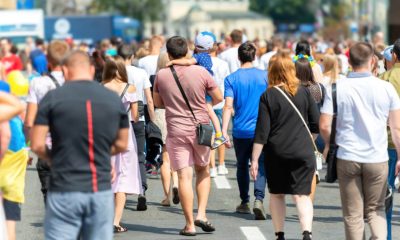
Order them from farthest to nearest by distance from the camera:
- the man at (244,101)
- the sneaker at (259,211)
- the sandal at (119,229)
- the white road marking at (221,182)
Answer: the white road marking at (221,182), the man at (244,101), the sneaker at (259,211), the sandal at (119,229)

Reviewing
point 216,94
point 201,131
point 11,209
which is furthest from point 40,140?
point 216,94

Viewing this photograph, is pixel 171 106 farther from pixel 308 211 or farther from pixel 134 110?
pixel 308 211

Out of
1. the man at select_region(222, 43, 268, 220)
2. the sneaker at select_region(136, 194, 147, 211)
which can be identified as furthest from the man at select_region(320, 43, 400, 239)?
the sneaker at select_region(136, 194, 147, 211)

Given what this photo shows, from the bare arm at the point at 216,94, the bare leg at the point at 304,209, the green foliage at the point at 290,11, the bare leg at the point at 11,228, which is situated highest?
the bare arm at the point at 216,94

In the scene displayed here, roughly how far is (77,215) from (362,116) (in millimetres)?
2527

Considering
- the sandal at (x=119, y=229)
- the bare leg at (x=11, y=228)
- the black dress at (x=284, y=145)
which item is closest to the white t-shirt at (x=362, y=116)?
the black dress at (x=284, y=145)

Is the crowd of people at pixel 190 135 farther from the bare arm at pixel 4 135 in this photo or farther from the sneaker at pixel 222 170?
the sneaker at pixel 222 170

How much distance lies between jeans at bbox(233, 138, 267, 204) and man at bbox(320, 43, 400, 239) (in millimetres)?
3330

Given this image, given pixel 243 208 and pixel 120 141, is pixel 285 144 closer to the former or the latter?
pixel 120 141

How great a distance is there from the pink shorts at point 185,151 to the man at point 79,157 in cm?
386

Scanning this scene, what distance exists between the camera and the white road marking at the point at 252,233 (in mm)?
10973

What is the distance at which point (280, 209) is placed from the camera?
994 cm

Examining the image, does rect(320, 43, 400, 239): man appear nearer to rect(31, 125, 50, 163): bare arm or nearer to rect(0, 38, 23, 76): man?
rect(31, 125, 50, 163): bare arm

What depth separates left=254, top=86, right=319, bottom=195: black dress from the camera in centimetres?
980
